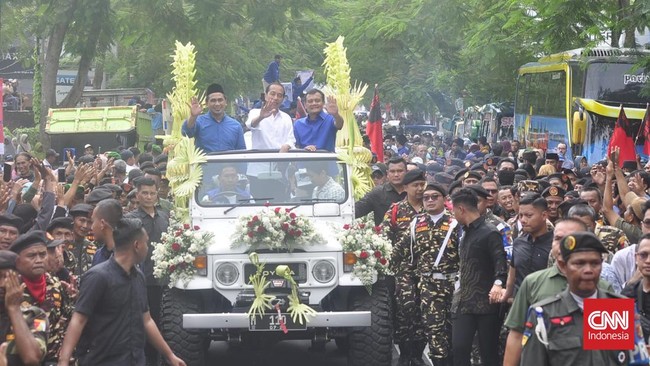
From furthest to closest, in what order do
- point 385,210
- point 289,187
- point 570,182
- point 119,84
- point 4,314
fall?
1. point 119,84
2. point 570,182
3. point 385,210
4. point 289,187
5. point 4,314

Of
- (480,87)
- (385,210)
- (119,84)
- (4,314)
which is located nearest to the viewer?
(4,314)

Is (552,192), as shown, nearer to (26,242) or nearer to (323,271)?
(323,271)

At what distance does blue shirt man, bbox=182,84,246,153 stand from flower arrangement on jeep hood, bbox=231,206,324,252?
6.78ft

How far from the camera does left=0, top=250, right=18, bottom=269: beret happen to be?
660 cm

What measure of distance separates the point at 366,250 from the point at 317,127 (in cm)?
238

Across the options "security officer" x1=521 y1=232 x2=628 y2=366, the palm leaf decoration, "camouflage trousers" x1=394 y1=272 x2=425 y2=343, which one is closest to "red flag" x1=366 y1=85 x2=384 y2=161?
the palm leaf decoration

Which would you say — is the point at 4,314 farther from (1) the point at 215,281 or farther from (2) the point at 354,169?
(2) the point at 354,169

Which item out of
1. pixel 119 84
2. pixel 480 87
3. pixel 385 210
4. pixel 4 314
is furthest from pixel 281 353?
pixel 119 84

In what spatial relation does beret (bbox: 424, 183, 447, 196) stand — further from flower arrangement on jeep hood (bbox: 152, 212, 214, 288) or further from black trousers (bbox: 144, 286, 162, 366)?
black trousers (bbox: 144, 286, 162, 366)

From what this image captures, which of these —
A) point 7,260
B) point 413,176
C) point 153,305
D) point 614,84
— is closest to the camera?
point 7,260

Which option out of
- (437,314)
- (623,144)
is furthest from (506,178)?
(437,314)

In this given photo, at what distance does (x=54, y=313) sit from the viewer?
24.2 ft

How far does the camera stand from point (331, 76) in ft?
42.8

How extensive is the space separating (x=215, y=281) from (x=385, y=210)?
246 centimetres
